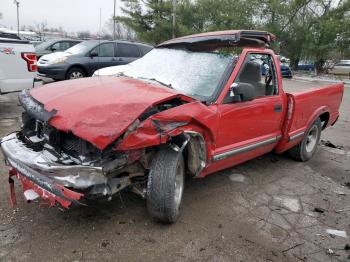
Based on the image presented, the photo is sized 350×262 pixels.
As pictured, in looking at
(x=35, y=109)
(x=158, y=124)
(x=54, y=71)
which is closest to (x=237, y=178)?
(x=158, y=124)

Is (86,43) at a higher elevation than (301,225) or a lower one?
higher

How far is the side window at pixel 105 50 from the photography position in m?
11.0

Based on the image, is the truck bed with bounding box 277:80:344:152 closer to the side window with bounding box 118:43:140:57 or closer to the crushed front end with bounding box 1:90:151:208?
the crushed front end with bounding box 1:90:151:208

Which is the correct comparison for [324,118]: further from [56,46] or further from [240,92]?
[56,46]

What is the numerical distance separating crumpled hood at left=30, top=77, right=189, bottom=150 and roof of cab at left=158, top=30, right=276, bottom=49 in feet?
3.25

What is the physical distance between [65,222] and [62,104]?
3.73 ft

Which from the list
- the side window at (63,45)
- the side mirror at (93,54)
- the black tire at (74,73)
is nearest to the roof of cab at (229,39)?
the black tire at (74,73)

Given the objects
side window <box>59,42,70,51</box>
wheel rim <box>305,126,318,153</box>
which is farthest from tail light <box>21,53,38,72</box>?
side window <box>59,42,70,51</box>

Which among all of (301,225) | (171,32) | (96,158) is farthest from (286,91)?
(171,32)

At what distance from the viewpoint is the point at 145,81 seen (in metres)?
3.94

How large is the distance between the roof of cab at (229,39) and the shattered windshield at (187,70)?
0.14 m

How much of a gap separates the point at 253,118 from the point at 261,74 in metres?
0.78

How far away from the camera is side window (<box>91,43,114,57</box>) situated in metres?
11.0

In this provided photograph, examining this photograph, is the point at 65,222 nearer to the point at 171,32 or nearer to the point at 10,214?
the point at 10,214
